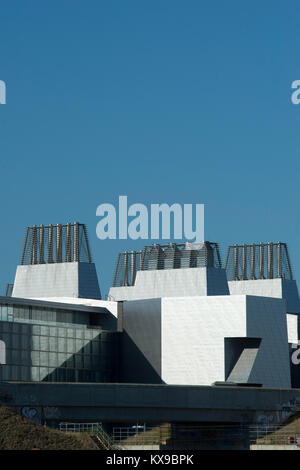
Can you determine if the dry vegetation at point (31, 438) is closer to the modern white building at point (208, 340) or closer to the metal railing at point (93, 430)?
the metal railing at point (93, 430)

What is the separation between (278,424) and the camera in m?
114

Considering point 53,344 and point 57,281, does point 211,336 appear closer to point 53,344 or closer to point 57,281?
point 53,344

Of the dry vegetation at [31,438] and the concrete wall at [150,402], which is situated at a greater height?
the concrete wall at [150,402]

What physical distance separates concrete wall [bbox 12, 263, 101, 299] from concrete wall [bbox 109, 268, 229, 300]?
35.0 feet

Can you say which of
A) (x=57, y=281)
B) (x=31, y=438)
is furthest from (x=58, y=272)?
(x=31, y=438)

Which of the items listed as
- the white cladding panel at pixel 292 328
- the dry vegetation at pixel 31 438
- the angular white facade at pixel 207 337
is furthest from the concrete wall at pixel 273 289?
the dry vegetation at pixel 31 438

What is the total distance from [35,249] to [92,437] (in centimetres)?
9445

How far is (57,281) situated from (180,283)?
63.5ft

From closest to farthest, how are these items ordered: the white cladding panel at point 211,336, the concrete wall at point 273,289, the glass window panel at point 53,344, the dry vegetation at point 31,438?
the dry vegetation at point 31,438
the glass window panel at point 53,344
the white cladding panel at point 211,336
the concrete wall at point 273,289

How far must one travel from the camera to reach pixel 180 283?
17462cm

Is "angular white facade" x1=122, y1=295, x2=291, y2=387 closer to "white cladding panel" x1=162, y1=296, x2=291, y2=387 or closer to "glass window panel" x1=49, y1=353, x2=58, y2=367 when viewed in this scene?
"white cladding panel" x1=162, y1=296, x2=291, y2=387

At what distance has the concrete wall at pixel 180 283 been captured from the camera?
6757 inches

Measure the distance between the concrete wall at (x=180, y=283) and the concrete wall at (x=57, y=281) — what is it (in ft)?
35.0

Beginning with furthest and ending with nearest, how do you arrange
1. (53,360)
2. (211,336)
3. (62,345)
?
1. (211,336)
2. (62,345)
3. (53,360)
